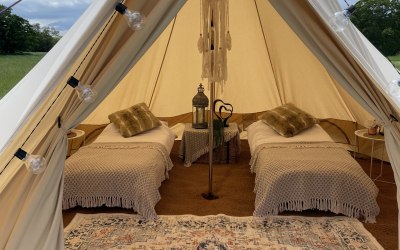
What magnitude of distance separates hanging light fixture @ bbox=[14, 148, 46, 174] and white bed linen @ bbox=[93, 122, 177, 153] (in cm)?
198

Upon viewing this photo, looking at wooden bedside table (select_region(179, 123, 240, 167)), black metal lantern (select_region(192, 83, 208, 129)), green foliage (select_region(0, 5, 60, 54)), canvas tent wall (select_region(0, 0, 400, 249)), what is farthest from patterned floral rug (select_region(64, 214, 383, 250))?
green foliage (select_region(0, 5, 60, 54))

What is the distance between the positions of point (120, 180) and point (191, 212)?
63 cm

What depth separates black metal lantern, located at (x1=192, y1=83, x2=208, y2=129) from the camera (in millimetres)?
4605

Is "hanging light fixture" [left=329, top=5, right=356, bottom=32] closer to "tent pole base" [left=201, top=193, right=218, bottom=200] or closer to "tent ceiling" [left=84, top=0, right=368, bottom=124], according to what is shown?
"tent pole base" [left=201, top=193, right=218, bottom=200]

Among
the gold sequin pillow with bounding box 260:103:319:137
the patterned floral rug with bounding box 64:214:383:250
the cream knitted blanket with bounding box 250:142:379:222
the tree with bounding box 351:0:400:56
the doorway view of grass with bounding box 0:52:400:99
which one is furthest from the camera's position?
the gold sequin pillow with bounding box 260:103:319:137

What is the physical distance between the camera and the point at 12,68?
3.57 meters

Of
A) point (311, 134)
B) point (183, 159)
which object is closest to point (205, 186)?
point (183, 159)

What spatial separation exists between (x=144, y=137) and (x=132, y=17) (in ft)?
7.15

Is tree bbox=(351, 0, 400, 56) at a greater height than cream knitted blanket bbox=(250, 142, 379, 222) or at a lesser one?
greater

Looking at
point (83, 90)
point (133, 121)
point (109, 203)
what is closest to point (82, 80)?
point (83, 90)

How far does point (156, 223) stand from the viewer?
3.33 meters

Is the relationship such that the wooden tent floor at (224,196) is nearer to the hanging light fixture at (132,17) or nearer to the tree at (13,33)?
the hanging light fixture at (132,17)

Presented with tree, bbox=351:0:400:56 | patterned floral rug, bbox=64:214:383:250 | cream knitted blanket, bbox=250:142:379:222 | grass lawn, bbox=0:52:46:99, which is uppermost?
tree, bbox=351:0:400:56

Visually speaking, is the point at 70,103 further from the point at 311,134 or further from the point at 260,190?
the point at 311,134
